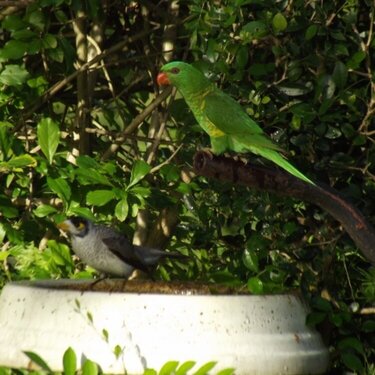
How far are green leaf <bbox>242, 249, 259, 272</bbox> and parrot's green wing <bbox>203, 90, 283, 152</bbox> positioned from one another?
13.4 inches

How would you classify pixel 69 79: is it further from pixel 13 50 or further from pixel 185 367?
pixel 185 367

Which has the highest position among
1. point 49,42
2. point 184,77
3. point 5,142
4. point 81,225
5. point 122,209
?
point 184,77

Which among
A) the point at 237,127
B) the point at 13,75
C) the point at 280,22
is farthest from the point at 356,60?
the point at 13,75

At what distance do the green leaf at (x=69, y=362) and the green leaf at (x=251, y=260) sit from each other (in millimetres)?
1033

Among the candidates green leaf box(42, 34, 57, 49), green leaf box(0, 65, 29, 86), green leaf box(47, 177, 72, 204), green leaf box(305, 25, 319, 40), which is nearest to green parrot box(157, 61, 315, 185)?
green leaf box(305, 25, 319, 40)

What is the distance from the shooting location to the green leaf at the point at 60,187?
12.7 feet

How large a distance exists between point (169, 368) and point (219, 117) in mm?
1172

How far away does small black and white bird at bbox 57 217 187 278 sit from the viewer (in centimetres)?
384

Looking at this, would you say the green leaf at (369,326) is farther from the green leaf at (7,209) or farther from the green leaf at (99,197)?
the green leaf at (7,209)

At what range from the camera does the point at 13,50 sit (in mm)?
4199

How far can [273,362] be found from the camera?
2480mm

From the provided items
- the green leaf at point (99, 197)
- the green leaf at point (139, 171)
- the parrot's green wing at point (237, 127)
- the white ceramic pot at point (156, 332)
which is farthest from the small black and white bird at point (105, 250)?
the white ceramic pot at point (156, 332)

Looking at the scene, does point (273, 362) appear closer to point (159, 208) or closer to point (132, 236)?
point (159, 208)

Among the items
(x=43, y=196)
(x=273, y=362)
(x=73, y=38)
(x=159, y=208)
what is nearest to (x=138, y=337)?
(x=273, y=362)
